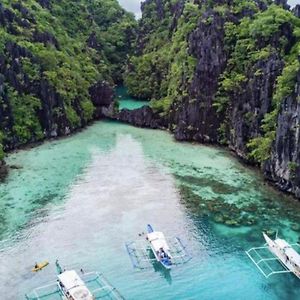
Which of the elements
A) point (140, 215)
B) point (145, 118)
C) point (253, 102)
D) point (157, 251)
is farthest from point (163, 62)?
point (157, 251)

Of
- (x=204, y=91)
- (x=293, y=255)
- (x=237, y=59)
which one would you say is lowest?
(x=293, y=255)

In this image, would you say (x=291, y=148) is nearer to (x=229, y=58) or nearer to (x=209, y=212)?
(x=209, y=212)

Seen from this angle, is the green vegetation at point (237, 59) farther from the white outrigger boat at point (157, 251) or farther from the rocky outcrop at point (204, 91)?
the white outrigger boat at point (157, 251)

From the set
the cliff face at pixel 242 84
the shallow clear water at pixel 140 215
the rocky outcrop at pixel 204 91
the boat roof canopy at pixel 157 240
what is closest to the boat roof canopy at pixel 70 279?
the shallow clear water at pixel 140 215

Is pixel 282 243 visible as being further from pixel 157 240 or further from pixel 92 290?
pixel 92 290

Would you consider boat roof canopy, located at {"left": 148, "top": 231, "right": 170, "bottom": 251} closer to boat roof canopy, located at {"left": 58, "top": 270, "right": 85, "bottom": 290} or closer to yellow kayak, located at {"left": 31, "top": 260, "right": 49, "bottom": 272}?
boat roof canopy, located at {"left": 58, "top": 270, "right": 85, "bottom": 290}

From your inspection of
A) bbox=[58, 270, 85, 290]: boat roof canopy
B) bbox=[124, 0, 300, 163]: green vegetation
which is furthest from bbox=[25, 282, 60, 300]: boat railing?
bbox=[124, 0, 300, 163]: green vegetation

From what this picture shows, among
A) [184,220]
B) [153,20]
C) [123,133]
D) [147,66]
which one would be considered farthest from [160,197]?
[153,20]
